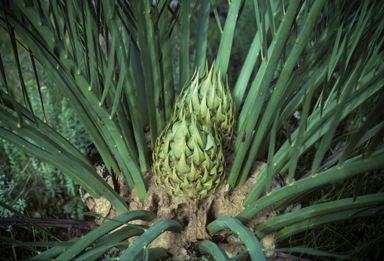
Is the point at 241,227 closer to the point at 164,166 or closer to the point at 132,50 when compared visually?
the point at 164,166

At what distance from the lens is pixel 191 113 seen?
700 millimetres

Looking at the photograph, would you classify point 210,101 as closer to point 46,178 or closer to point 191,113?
point 191,113

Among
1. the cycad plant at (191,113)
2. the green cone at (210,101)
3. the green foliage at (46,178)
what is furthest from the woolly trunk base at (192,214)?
the green foliage at (46,178)

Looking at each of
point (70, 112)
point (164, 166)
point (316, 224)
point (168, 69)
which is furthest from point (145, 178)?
point (70, 112)

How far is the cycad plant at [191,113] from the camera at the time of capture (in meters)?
0.56

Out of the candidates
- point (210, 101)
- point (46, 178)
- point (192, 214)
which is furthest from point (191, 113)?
point (46, 178)

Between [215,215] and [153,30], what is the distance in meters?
0.53

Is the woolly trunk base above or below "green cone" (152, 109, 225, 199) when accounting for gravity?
below

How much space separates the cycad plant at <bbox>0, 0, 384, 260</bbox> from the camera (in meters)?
0.56

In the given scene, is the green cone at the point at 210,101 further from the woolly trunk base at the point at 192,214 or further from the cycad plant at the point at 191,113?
the woolly trunk base at the point at 192,214

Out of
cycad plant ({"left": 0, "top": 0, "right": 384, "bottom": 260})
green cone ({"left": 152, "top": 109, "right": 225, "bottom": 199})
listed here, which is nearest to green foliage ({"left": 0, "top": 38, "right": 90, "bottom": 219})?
cycad plant ({"left": 0, "top": 0, "right": 384, "bottom": 260})

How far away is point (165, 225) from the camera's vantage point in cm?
65

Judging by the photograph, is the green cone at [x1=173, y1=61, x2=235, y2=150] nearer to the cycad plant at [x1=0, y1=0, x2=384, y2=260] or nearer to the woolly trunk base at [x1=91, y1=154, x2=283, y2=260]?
the cycad plant at [x1=0, y1=0, x2=384, y2=260]

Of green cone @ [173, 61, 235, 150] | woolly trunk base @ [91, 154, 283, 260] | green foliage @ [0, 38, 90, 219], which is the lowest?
woolly trunk base @ [91, 154, 283, 260]
